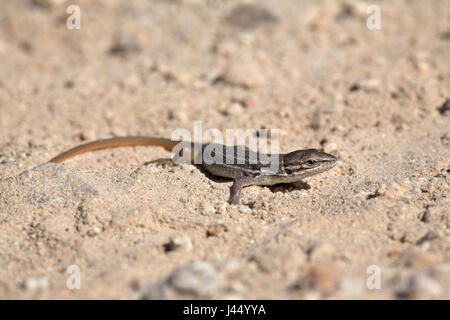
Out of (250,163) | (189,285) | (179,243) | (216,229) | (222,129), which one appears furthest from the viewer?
(222,129)

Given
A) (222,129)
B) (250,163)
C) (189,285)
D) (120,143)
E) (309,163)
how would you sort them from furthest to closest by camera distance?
(222,129)
(120,143)
(250,163)
(309,163)
(189,285)

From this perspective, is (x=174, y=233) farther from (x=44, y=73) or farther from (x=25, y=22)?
(x=25, y=22)

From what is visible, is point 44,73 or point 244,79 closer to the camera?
point 244,79

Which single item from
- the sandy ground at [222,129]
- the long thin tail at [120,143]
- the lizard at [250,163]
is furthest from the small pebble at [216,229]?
the long thin tail at [120,143]

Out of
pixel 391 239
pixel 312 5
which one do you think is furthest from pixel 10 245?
pixel 312 5

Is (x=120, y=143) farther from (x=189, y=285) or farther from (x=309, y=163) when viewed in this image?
(x=189, y=285)

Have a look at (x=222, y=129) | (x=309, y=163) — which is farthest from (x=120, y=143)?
(x=309, y=163)

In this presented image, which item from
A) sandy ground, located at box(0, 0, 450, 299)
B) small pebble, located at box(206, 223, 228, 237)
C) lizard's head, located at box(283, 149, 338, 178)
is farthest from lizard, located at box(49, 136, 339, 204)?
small pebble, located at box(206, 223, 228, 237)
